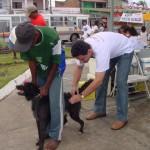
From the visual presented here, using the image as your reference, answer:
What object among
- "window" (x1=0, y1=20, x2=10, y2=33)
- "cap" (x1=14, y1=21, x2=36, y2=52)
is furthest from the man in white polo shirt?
"window" (x1=0, y1=20, x2=10, y2=33)

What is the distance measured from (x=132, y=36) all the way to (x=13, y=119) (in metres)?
3.46

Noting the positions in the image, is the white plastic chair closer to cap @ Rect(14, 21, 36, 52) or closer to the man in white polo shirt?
the man in white polo shirt

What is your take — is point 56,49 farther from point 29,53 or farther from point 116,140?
point 116,140

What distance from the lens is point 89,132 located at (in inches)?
171

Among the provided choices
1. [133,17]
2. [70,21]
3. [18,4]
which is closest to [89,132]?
[133,17]

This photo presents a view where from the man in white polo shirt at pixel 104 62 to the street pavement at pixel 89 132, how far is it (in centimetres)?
19

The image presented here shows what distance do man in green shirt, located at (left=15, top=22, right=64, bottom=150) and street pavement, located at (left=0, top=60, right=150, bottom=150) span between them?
351 millimetres

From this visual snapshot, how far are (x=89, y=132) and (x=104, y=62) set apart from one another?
3.89ft

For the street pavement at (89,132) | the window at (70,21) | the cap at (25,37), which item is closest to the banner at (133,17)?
the street pavement at (89,132)

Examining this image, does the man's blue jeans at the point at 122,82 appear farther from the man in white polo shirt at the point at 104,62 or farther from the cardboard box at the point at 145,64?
the cardboard box at the point at 145,64

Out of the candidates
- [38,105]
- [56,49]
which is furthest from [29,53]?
[38,105]

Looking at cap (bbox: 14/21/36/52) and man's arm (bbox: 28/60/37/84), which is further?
man's arm (bbox: 28/60/37/84)

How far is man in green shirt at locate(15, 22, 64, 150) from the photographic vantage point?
3266 mm

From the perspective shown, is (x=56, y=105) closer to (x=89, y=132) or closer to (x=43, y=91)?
(x=43, y=91)
